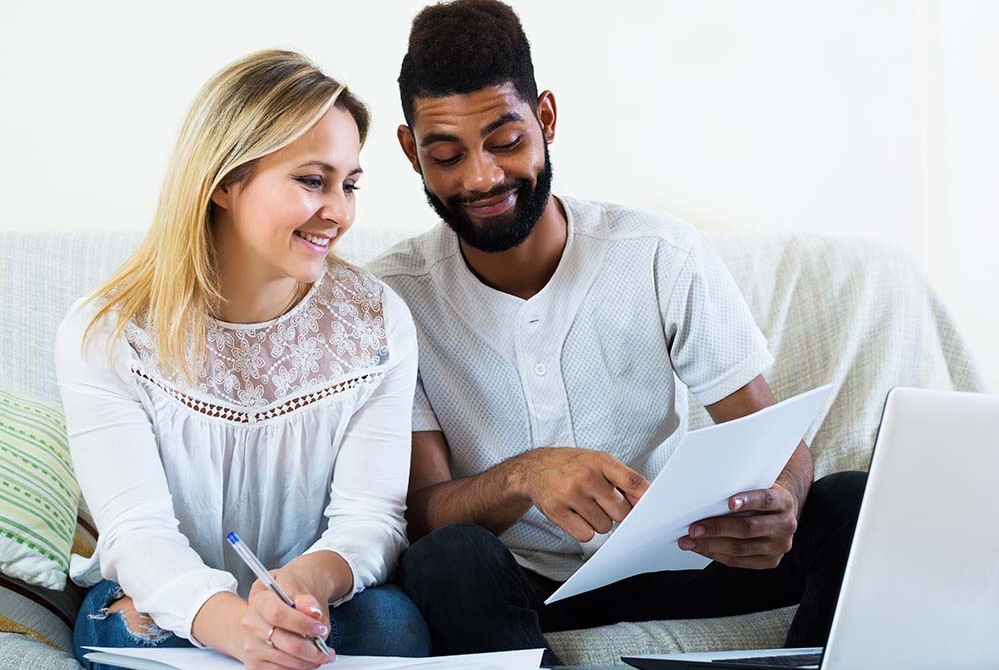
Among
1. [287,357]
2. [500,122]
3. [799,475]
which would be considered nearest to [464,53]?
[500,122]

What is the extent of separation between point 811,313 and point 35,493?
1.25 m

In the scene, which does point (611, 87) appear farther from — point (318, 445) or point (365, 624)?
point (365, 624)

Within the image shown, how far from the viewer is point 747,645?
154cm

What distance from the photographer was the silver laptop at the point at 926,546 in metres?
0.90

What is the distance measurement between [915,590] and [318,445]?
2.42 ft

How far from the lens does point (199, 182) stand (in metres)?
1.35

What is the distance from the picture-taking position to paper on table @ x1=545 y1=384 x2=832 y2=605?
1022 mm

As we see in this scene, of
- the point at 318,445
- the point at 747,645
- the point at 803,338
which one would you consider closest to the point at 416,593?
the point at 318,445

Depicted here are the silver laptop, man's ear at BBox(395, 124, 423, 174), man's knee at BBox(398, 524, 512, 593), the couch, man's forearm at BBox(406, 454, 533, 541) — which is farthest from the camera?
the couch

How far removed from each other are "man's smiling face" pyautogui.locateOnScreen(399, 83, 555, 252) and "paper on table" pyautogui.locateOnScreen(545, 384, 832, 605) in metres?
0.54

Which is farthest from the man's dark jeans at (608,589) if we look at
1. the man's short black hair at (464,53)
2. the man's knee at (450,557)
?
the man's short black hair at (464,53)

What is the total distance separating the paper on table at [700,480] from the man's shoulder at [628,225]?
19.9 inches

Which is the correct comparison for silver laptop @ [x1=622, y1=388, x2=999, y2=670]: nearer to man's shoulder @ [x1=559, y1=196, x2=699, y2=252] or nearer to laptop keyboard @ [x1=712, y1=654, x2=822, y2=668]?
laptop keyboard @ [x1=712, y1=654, x2=822, y2=668]

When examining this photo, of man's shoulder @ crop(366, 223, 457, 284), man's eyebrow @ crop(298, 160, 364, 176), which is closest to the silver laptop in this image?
man's eyebrow @ crop(298, 160, 364, 176)
